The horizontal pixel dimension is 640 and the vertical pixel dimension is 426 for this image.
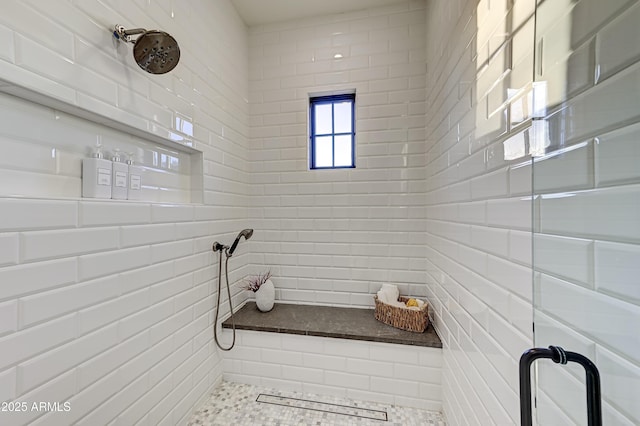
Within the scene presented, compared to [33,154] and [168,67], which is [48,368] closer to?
[33,154]

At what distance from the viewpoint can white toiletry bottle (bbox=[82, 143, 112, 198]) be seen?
91 centimetres

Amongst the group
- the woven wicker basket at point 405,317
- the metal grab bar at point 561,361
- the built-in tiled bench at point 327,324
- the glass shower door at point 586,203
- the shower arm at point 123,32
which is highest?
the shower arm at point 123,32

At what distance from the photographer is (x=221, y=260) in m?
1.63

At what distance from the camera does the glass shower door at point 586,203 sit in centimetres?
42

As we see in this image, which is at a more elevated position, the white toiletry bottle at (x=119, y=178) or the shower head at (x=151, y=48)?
the shower head at (x=151, y=48)

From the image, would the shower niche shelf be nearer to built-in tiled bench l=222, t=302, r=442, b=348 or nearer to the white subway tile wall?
built-in tiled bench l=222, t=302, r=442, b=348

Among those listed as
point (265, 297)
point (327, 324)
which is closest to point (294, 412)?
point (327, 324)

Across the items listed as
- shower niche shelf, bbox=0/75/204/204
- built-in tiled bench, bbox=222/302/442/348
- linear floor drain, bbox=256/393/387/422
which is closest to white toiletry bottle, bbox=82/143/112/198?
shower niche shelf, bbox=0/75/204/204

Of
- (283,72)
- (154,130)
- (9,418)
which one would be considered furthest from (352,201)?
(9,418)

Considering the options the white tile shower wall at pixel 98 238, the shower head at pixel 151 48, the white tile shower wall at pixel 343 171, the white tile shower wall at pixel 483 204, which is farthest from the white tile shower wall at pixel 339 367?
the shower head at pixel 151 48

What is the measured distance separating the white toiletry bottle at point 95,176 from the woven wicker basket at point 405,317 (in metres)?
1.64

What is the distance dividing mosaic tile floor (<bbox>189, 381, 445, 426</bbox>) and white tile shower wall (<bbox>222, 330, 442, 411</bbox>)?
5cm

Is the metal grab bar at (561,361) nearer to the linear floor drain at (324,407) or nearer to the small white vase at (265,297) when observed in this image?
the linear floor drain at (324,407)

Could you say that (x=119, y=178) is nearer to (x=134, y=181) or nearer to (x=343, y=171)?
(x=134, y=181)
